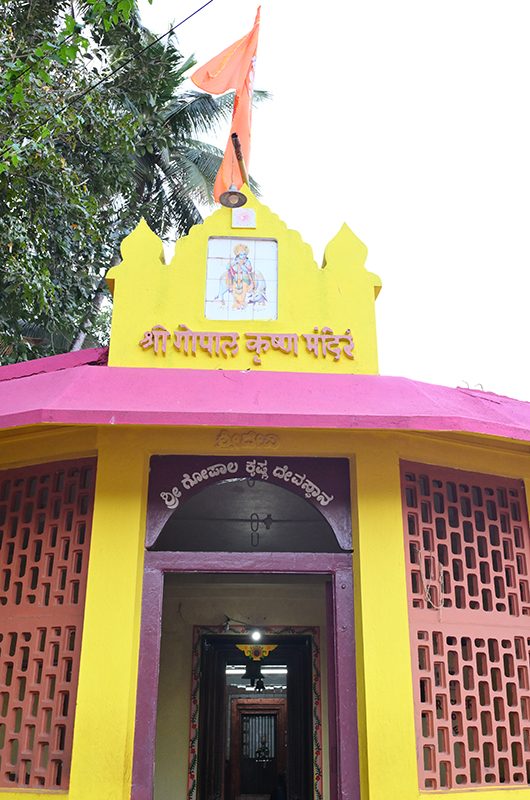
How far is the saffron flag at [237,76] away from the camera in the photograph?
6730mm

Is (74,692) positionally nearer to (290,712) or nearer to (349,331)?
(349,331)

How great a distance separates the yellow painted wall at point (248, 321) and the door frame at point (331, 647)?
149cm

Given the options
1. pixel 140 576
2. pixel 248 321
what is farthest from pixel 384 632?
pixel 248 321

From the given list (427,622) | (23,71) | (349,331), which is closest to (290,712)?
(427,622)

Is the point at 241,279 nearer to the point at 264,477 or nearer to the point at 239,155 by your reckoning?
the point at 239,155

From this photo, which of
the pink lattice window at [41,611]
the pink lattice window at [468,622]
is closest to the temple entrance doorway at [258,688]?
the pink lattice window at [468,622]

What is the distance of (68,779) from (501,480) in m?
3.84

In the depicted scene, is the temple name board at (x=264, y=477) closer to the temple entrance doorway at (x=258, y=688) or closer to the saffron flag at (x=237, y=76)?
the saffron flag at (x=237, y=76)

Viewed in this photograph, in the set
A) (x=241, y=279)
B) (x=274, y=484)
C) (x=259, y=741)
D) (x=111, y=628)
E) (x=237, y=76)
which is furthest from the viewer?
(x=259, y=741)

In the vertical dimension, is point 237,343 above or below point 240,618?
above

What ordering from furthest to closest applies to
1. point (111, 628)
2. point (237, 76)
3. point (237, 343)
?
1. point (237, 76)
2. point (237, 343)
3. point (111, 628)

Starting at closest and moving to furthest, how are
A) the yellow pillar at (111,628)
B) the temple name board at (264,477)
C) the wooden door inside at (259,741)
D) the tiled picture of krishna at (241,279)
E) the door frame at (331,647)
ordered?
the yellow pillar at (111,628) → the door frame at (331,647) → the temple name board at (264,477) → the tiled picture of krishna at (241,279) → the wooden door inside at (259,741)

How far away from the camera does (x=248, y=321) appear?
606cm

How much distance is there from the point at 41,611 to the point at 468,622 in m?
3.08
